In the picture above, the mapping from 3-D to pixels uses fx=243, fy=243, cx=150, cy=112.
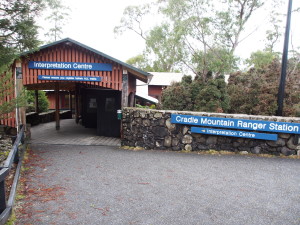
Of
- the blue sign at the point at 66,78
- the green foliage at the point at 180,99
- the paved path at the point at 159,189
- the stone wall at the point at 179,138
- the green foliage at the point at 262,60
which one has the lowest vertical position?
the paved path at the point at 159,189

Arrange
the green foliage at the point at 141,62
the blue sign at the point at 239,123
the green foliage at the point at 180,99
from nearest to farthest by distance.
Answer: the blue sign at the point at 239,123
the green foliage at the point at 180,99
the green foliage at the point at 141,62

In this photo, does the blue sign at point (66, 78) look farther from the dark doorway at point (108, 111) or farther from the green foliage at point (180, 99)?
the green foliage at point (180, 99)

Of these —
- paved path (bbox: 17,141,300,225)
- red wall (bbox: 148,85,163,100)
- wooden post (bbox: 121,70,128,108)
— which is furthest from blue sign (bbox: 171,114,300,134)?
red wall (bbox: 148,85,163,100)

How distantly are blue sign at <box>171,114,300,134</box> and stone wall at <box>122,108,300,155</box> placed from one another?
179 mm

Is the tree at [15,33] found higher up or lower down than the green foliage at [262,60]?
lower down

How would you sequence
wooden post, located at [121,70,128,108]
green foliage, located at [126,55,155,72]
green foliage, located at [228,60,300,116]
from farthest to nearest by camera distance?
green foliage, located at [126,55,155,72] → green foliage, located at [228,60,300,116] → wooden post, located at [121,70,128,108]

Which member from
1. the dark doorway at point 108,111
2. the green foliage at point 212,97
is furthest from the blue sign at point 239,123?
the dark doorway at point 108,111

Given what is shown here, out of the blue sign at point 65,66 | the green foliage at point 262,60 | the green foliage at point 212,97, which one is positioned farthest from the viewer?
the green foliage at point 262,60

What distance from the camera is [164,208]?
4.28 metres

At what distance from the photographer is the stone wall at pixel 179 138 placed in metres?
8.05

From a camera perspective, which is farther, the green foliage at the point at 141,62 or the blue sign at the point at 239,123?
the green foliage at the point at 141,62

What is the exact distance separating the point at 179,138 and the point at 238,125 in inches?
81.0

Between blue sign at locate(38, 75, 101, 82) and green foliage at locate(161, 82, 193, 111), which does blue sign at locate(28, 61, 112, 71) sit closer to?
blue sign at locate(38, 75, 101, 82)

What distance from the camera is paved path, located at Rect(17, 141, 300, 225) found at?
13.1 ft
